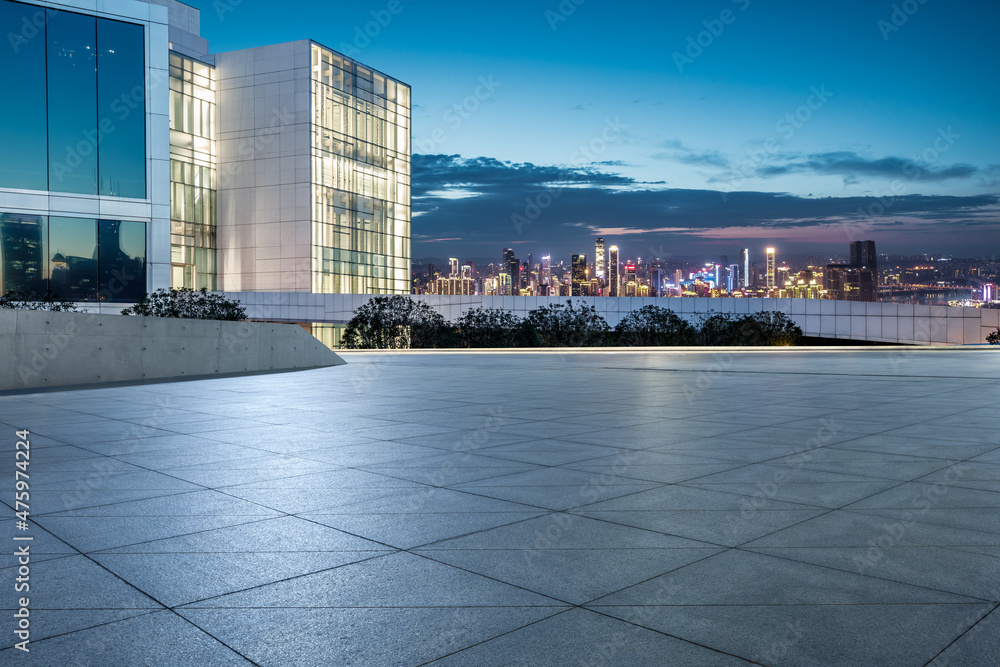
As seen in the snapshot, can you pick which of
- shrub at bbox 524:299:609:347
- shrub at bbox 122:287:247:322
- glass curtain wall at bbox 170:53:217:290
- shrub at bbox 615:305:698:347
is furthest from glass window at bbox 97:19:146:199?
glass curtain wall at bbox 170:53:217:290

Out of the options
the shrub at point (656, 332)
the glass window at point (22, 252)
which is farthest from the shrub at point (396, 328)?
the glass window at point (22, 252)

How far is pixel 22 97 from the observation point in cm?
2864

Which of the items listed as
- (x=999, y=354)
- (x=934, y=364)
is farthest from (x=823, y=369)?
(x=999, y=354)

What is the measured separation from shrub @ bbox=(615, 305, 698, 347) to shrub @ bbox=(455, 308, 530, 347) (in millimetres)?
3990

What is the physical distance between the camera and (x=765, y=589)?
12.8 ft

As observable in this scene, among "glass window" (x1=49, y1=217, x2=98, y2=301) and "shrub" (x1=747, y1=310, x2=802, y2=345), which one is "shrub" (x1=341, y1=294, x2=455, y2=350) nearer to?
"glass window" (x1=49, y1=217, x2=98, y2=301)

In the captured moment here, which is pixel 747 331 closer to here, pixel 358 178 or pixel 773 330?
pixel 773 330

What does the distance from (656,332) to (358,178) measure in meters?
32.5

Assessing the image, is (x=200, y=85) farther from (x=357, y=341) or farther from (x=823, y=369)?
(x=823, y=369)

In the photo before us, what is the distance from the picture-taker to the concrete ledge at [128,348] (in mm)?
14750

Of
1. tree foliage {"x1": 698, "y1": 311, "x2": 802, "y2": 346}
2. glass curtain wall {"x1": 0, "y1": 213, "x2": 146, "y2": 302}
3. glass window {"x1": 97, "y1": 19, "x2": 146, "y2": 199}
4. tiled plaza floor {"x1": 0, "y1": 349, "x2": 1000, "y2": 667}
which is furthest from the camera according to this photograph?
tree foliage {"x1": 698, "y1": 311, "x2": 802, "y2": 346}

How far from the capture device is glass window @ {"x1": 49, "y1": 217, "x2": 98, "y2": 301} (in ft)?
97.3

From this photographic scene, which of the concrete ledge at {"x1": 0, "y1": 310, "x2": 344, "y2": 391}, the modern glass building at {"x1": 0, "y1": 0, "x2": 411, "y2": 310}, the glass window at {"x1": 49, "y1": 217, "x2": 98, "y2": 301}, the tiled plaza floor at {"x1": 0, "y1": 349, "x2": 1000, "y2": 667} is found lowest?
the tiled plaza floor at {"x1": 0, "y1": 349, "x2": 1000, "y2": 667}

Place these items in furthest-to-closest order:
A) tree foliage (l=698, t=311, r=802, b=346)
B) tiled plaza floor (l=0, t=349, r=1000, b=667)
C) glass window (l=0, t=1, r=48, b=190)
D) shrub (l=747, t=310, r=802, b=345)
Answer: shrub (l=747, t=310, r=802, b=345) → tree foliage (l=698, t=311, r=802, b=346) → glass window (l=0, t=1, r=48, b=190) → tiled plaza floor (l=0, t=349, r=1000, b=667)
